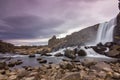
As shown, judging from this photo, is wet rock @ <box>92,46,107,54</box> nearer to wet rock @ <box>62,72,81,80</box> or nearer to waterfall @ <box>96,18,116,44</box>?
waterfall @ <box>96,18,116,44</box>

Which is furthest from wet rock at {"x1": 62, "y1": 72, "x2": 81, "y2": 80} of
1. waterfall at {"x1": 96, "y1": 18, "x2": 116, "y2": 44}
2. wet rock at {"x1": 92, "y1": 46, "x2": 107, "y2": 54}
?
waterfall at {"x1": 96, "y1": 18, "x2": 116, "y2": 44}

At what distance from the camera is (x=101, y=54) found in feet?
191

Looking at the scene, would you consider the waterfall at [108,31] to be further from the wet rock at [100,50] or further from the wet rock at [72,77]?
the wet rock at [72,77]

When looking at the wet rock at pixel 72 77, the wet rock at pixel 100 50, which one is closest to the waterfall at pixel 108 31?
the wet rock at pixel 100 50

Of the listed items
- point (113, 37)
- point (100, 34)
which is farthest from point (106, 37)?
point (100, 34)

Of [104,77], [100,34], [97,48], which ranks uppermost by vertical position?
[100,34]

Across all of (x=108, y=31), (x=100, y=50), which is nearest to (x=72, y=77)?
(x=100, y=50)

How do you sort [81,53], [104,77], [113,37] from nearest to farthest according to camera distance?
[104,77], [81,53], [113,37]

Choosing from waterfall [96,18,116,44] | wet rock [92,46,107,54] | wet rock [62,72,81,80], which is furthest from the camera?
waterfall [96,18,116,44]

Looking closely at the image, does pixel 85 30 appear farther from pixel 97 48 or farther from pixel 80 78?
pixel 80 78

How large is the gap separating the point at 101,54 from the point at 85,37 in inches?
2326

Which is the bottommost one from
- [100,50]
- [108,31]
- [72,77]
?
[72,77]

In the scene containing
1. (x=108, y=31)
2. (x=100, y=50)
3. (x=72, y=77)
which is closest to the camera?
(x=72, y=77)

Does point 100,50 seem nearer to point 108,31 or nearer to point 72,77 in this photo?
point 108,31
